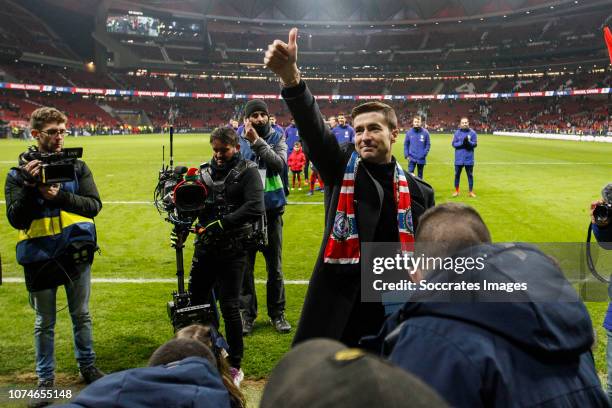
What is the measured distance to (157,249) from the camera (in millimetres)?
7867

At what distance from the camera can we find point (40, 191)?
3.41m

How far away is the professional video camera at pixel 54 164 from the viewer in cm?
330

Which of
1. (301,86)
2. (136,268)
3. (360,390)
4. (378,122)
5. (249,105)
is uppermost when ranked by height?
(249,105)

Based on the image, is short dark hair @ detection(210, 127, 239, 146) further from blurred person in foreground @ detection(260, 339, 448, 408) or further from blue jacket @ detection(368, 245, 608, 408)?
blurred person in foreground @ detection(260, 339, 448, 408)

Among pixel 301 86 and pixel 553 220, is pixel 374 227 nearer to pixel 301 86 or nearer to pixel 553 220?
pixel 301 86

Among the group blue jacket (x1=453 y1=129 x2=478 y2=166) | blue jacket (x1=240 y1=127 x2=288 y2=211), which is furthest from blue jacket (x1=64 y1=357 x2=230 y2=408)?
blue jacket (x1=453 y1=129 x2=478 y2=166)

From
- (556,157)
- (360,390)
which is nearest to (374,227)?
(360,390)

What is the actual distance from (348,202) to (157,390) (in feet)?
4.42

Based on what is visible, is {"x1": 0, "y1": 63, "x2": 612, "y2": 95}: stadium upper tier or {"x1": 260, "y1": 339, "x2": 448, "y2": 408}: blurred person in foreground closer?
{"x1": 260, "y1": 339, "x2": 448, "y2": 408}: blurred person in foreground

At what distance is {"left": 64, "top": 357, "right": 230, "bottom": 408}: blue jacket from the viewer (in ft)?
4.58

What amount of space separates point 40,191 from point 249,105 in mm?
2236

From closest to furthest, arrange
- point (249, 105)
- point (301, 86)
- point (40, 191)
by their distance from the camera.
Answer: point (301, 86), point (40, 191), point (249, 105)

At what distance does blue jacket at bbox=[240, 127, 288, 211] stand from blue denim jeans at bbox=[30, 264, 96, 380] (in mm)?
1884

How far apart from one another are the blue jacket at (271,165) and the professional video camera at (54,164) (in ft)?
5.46
